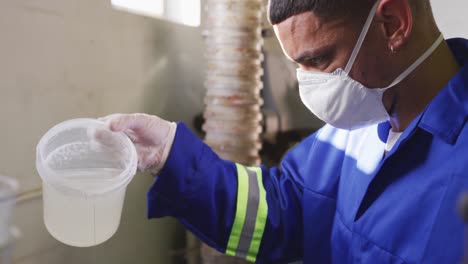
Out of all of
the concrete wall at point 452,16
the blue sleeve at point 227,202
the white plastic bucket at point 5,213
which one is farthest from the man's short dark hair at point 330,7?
the concrete wall at point 452,16

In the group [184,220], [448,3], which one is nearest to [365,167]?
[184,220]

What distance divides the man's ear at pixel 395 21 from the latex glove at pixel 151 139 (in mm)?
521

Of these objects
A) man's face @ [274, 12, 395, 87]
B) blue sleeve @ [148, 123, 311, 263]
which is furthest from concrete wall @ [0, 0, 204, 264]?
man's face @ [274, 12, 395, 87]

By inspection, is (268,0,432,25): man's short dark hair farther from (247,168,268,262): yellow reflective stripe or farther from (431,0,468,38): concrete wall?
(431,0,468,38): concrete wall

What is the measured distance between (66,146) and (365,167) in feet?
2.29

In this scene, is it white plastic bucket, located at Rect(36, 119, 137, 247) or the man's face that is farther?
the man's face

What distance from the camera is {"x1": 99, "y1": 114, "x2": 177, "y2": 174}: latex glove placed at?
88 cm

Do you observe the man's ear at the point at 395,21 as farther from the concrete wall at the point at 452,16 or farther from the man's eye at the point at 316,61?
the concrete wall at the point at 452,16

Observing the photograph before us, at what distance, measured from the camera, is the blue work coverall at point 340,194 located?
0.76 metres

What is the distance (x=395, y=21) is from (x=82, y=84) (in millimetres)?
787

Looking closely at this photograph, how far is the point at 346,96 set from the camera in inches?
35.2

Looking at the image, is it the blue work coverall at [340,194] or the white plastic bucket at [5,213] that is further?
the blue work coverall at [340,194]

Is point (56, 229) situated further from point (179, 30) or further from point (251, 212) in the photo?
point (179, 30)

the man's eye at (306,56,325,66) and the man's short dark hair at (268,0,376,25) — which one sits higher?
the man's short dark hair at (268,0,376,25)
